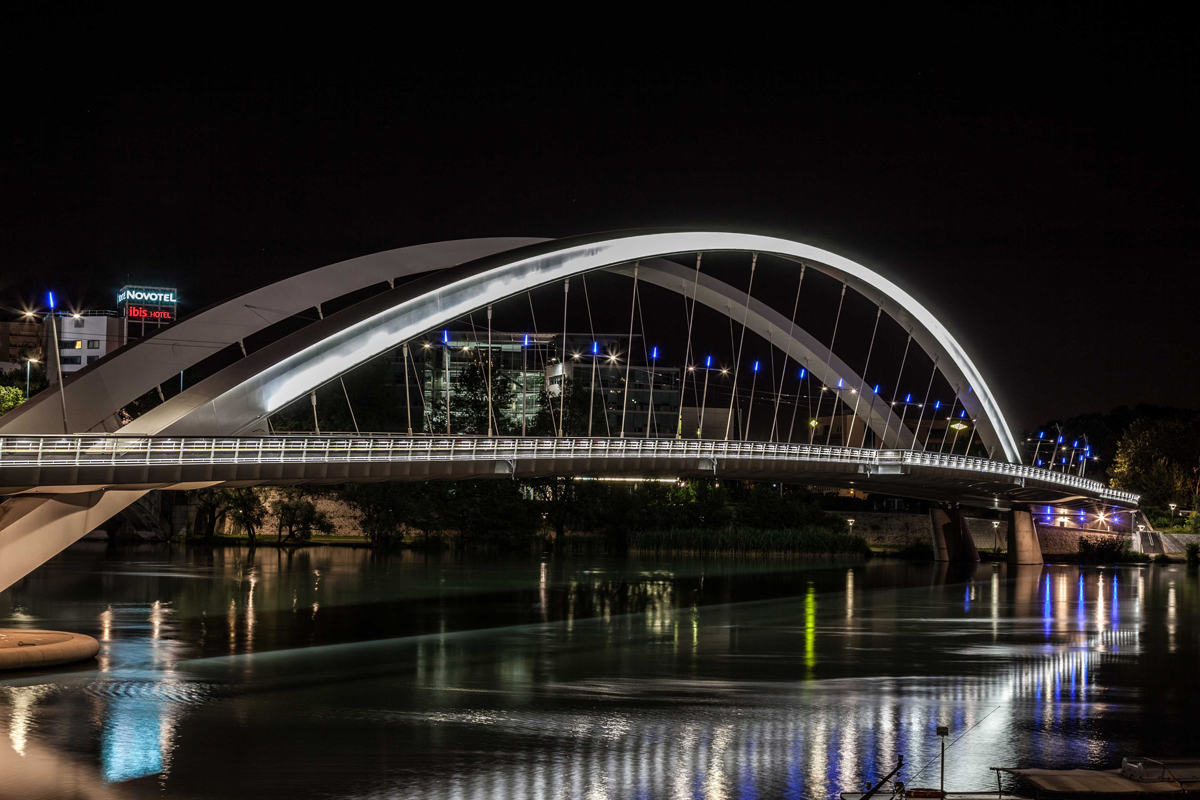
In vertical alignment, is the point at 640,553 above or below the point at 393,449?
below

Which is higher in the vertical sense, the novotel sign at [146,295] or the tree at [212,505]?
the novotel sign at [146,295]

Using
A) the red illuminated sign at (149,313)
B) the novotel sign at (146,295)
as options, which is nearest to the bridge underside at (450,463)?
the red illuminated sign at (149,313)

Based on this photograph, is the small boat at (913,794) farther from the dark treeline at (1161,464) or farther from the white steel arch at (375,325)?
the dark treeline at (1161,464)

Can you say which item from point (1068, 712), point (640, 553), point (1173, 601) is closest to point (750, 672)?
point (1068, 712)

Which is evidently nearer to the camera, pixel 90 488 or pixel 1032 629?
pixel 90 488

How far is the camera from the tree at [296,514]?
65.4 meters

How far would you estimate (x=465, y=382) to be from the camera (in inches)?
A: 2918

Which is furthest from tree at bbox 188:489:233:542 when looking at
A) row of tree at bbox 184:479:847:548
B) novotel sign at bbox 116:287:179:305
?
novotel sign at bbox 116:287:179:305

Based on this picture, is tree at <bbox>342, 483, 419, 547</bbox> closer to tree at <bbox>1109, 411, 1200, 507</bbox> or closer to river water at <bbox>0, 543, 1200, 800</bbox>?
river water at <bbox>0, 543, 1200, 800</bbox>

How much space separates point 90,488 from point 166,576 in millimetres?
20124

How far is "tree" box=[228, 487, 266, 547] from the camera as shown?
64.6 metres

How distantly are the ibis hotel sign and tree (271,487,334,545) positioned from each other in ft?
255

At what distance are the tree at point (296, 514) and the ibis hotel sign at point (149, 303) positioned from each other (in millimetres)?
77638

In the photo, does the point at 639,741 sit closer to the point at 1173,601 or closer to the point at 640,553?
the point at 1173,601
